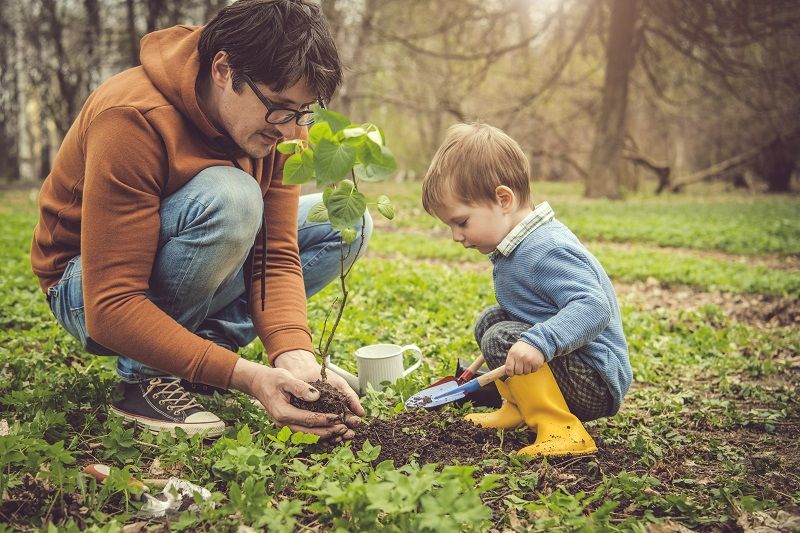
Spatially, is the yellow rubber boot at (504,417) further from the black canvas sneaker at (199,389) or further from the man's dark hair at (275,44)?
the man's dark hair at (275,44)

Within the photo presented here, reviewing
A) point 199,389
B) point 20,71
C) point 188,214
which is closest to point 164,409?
point 199,389

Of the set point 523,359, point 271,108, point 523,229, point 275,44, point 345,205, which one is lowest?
point 523,359

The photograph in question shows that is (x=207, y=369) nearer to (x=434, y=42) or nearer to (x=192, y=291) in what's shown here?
(x=192, y=291)

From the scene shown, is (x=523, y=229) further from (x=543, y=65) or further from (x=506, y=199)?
(x=543, y=65)

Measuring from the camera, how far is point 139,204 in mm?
1974

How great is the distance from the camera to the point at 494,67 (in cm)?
1964

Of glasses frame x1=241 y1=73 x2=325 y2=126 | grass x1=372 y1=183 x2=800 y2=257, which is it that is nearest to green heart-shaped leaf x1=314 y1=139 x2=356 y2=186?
glasses frame x1=241 y1=73 x2=325 y2=126

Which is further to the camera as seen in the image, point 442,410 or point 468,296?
point 468,296

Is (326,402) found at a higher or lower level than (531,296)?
lower

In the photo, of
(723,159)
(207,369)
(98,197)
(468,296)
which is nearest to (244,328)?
(207,369)

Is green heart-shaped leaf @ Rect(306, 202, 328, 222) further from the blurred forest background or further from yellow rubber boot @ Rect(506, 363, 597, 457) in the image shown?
the blurred forest background

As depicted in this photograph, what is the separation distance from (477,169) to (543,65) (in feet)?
57.3

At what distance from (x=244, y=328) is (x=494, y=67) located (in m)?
18.6

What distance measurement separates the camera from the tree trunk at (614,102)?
42.3 feet
